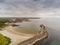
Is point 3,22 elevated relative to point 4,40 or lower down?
elevated

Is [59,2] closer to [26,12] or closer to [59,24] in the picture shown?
[59,24]

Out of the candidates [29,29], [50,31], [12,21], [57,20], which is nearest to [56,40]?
[50,31]

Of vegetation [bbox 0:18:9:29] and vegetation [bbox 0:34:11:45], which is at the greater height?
vegetation [bbox 0:18:9:29]

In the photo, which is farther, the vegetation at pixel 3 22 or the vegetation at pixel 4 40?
the vegetation at pixel 3 22

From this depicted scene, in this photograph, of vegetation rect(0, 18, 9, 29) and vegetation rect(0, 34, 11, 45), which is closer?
vegetation rect(0, 34, 11, 45)

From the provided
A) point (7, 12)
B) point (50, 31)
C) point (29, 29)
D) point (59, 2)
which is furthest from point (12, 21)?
point (59, 2)

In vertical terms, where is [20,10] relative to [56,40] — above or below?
above

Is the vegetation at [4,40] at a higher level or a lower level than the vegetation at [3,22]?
lower

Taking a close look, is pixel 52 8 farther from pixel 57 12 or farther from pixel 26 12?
pixel 26 12

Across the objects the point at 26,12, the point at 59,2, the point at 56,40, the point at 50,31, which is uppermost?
the point at 59,2
